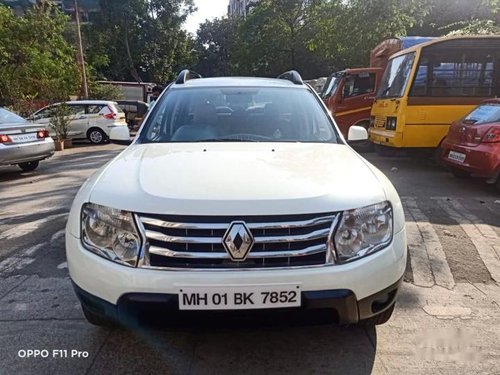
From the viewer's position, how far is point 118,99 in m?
24.2

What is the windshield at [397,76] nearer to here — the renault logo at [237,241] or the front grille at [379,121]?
the front grille at [379,121]

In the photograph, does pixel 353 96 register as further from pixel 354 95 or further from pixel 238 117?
pixel 238 117

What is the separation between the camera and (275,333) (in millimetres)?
2910

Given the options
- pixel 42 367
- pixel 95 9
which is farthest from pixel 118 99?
pixel 42 367

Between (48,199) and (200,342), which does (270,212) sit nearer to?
(200,342)

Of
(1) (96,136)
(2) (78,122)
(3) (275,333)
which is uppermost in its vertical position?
(3) (275,333)

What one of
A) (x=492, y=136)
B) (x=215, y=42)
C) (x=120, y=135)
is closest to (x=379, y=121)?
(x=492, y=136)

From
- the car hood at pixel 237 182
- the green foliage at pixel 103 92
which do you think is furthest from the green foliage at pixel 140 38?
the car hood at pixel 237 182

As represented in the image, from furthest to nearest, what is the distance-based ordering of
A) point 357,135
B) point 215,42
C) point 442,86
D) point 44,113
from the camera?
1. point 215,42
2. point 44,113
3. point 442,86
4. point 357,135

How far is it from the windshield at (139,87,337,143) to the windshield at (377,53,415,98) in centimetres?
548

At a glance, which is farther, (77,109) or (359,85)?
(77,109)

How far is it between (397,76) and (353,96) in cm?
302

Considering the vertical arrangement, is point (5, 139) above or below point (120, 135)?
below

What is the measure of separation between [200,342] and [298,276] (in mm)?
970
